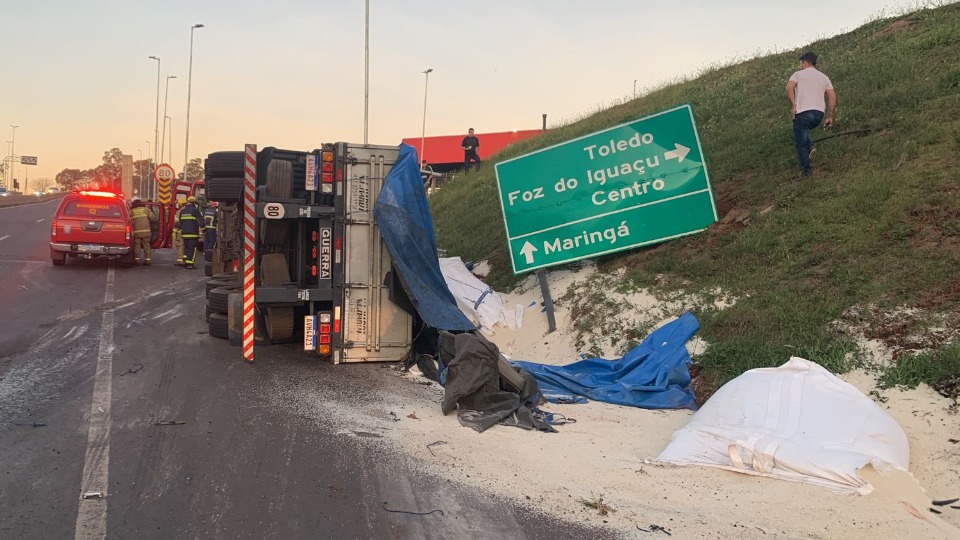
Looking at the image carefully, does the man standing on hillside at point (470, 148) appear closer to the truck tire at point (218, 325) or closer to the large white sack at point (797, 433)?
the truck tire at point (218, 325)

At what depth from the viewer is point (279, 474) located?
14.6ft

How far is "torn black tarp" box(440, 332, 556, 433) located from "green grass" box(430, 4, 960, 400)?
2013mm

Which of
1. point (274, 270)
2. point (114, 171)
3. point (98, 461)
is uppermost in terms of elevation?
point (114, 171)

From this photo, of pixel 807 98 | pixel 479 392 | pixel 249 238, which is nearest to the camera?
pixel 479 392

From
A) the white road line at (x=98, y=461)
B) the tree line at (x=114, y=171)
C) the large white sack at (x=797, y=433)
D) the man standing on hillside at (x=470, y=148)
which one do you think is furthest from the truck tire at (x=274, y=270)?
the tree line at (x=114, y=171)

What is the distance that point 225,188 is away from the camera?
10.5 m

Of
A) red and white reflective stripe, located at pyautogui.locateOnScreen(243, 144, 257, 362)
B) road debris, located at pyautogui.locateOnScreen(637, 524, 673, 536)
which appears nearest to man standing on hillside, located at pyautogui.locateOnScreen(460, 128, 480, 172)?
red and white reflective stripe, located at pyautogui.locateOnScreen(243, 144, 257, 362)

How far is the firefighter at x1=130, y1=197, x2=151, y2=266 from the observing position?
17125 millimetres

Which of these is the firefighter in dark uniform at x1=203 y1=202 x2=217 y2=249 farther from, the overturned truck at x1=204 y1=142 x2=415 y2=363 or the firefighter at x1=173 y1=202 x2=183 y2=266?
the overturned truck at x1=204 y1=142 x2=415 y2=363

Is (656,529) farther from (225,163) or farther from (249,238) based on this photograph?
(225,163)

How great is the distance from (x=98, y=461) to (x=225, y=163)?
6.53 m

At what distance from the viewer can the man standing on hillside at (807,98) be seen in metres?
8.55

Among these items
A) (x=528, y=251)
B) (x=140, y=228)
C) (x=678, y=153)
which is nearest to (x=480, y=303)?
(x=528, y=251)

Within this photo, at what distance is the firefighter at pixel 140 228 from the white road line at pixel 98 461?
10.3m
